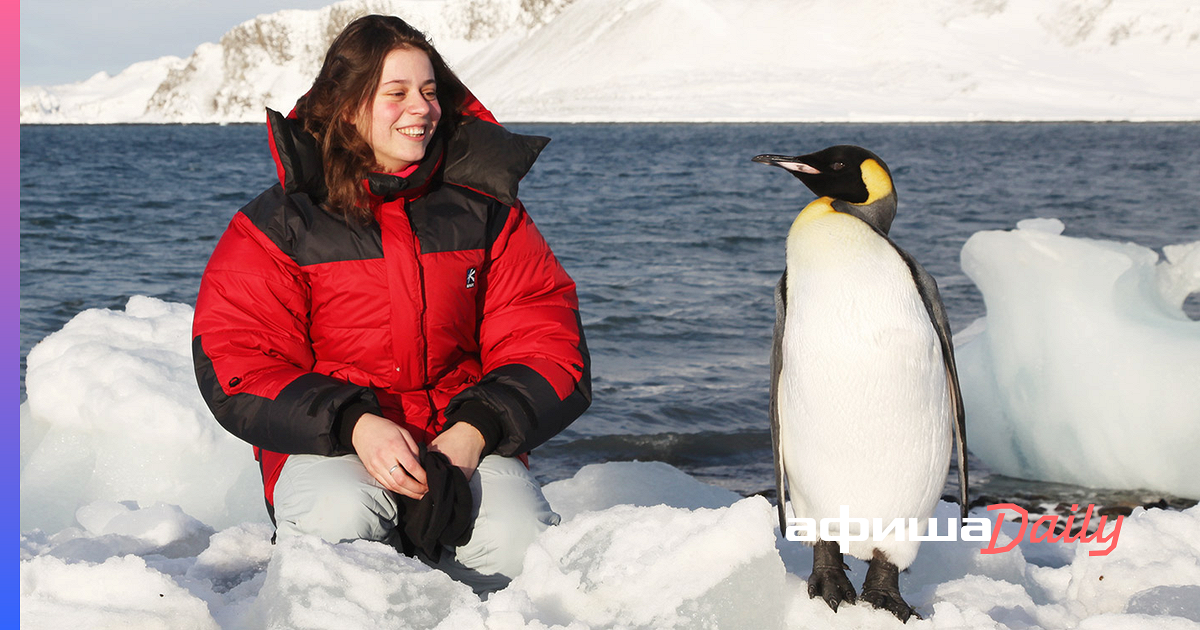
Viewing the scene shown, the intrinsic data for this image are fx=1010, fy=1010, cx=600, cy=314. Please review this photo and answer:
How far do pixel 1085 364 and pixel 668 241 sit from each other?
6.95m

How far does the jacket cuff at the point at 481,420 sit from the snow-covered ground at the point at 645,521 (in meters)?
0.23

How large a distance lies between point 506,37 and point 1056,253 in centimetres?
11670

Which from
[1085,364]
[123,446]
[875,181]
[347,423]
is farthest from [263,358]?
[1085,364]

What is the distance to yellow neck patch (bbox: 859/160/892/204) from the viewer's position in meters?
2.15

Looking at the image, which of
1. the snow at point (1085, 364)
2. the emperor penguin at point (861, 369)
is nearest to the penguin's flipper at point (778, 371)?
the emperor penguin at point (861, 369)

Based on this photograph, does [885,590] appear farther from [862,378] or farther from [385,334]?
[385,334]

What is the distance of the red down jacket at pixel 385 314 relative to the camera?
2006 millimetres

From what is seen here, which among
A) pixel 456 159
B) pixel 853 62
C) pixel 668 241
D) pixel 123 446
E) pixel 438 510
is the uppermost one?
pixel 853 62

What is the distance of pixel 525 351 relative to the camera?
2.21m

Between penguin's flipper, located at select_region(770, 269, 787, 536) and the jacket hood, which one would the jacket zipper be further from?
penguin's flipper, located at select_region(770, 269, 787, 536)

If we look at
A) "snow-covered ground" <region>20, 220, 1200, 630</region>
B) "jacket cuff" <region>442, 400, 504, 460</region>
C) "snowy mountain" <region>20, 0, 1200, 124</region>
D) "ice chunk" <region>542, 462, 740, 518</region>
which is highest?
"snowy mountain" <region>20, 0, 1200, 124</region>

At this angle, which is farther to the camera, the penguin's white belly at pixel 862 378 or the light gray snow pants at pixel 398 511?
the penguin's white belly at pixel 862 378

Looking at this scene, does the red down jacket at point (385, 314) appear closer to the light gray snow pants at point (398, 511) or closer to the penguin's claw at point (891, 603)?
the light gray snow pants at point (398, 511)

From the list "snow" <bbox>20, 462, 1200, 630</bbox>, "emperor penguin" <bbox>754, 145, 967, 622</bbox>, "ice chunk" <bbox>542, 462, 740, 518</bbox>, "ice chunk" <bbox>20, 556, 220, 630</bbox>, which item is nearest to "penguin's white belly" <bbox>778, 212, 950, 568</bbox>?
"emperor penguin" <bbox>754, 145, 967, 622</bbox>
